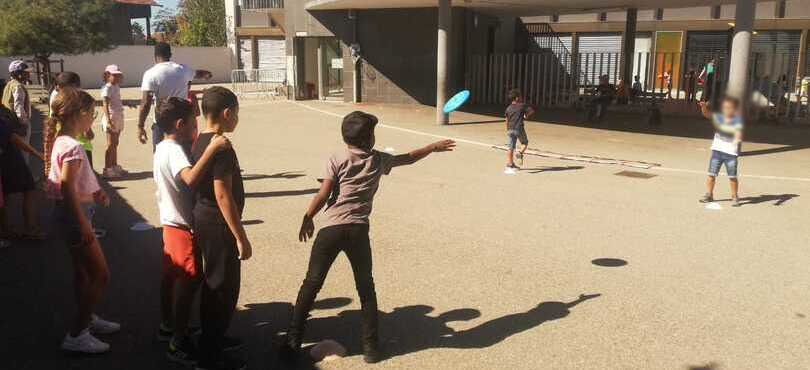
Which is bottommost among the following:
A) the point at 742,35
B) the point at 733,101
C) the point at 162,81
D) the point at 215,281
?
the point at 215,281

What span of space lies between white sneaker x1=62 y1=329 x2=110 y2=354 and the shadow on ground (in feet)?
2.87

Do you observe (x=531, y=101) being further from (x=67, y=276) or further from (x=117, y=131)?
(x=67, y=276)

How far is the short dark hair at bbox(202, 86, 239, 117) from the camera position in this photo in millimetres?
3820

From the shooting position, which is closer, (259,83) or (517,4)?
(517,4)

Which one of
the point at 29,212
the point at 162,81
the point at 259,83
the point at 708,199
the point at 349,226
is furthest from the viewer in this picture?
the point at 259,83

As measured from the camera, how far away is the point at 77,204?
13.1ft

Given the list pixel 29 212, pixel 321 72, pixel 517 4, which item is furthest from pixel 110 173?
pixel 321 72

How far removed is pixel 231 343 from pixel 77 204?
1247 mm

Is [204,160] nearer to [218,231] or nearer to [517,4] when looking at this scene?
[218,231]

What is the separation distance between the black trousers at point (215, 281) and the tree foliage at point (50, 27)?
2280cm

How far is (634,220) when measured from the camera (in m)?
7.78

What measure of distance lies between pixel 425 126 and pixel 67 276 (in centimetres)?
1264

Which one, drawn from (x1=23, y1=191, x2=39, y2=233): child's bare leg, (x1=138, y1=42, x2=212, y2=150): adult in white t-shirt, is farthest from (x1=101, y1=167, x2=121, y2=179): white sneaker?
(x1=23, y1=191, x2=39, y2=233): child's bare leg

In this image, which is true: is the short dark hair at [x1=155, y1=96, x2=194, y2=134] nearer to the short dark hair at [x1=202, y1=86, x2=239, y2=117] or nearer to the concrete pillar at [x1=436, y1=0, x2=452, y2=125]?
the short dark hair at [x1=202, y1=86, x2=239, y2=117]
